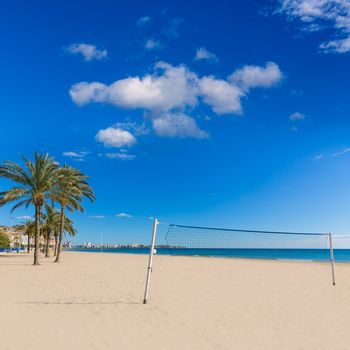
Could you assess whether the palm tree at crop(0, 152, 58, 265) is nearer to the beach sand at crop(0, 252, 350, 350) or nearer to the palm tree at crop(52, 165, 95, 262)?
the palm tree at crop(52, 165, 95, 262)

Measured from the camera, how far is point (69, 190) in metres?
33.2

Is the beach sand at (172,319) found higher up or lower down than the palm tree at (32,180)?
lower down

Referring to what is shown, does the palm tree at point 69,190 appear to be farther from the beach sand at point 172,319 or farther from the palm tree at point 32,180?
the beach sand at point 172,319

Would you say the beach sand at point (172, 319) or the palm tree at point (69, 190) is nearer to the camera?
the beach sand at point (172, 319)

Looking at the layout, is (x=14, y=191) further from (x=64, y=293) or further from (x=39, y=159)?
(x=64, y=293)

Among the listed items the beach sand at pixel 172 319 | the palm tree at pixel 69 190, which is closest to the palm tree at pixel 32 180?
the palm tree at pixel 69 190

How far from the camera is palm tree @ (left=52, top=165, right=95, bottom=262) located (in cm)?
2928

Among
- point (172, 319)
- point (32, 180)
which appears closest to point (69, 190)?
point (32, 180)

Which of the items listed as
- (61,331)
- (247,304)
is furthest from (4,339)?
(247,304)

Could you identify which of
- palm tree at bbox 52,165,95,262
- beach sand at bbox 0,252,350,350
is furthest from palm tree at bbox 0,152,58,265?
beach sand at bbox 0,252,350,350

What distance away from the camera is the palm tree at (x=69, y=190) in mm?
29280

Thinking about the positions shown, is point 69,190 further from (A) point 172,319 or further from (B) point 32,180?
(A) point 172,319

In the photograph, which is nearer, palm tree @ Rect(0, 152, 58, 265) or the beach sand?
the beach sand

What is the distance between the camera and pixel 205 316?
845cm
